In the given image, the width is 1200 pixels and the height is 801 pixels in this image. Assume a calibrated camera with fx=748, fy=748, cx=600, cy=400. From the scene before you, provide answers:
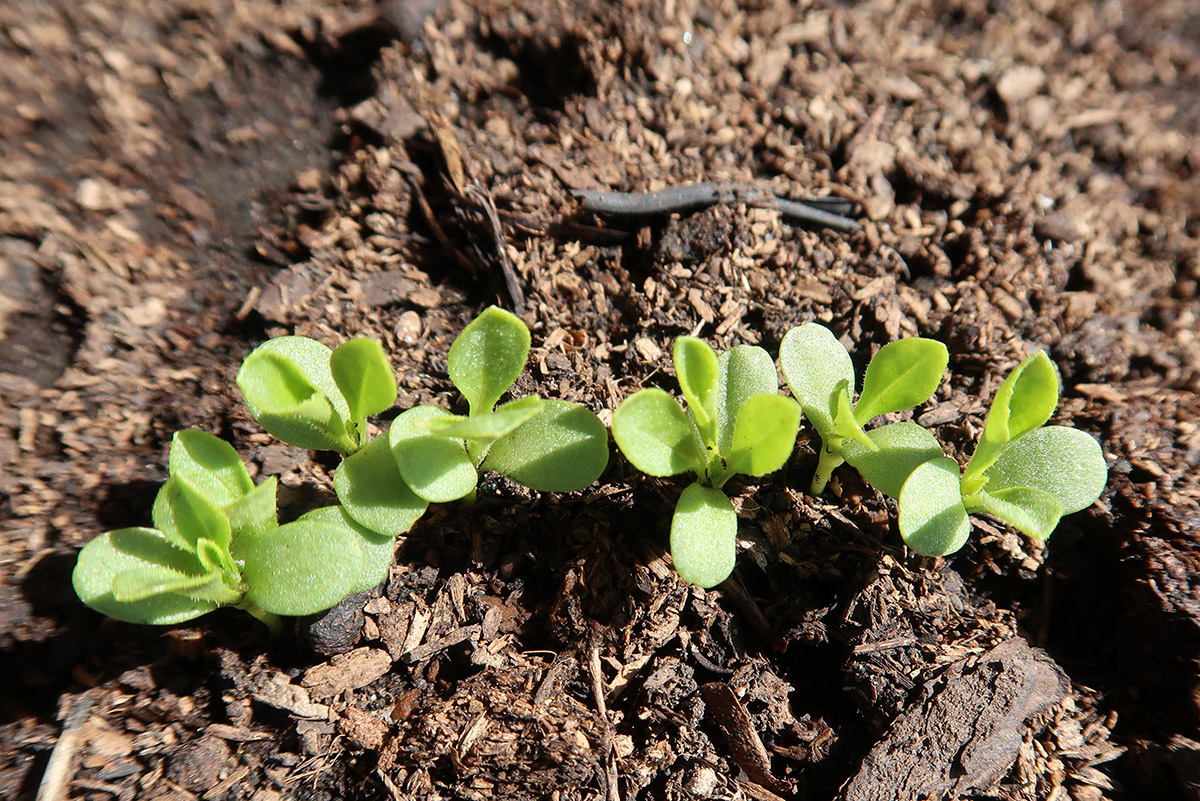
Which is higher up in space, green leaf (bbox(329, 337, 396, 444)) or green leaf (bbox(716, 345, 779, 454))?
green leaf (bbox(329, 337, 396, 444))

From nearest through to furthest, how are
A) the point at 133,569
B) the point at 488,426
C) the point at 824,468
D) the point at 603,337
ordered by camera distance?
the point at 488,426
the point at 133,569
the point at 824,468
the point at 603,337

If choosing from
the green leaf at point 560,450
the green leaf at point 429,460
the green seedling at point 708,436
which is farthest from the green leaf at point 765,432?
the green leaf at point 429,460

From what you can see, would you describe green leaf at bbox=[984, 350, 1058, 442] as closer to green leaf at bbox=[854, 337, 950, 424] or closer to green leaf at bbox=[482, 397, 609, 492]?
green leaf at bbox=[854, 337, 950, 424]

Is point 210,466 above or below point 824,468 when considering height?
above

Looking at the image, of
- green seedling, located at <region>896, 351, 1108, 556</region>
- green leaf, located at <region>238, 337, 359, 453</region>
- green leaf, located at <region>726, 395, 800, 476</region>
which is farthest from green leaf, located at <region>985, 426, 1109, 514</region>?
green leaf, located at <region>238, 337, 359, 453</region>

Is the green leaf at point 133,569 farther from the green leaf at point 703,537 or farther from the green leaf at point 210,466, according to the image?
the green leaf at point 703,537

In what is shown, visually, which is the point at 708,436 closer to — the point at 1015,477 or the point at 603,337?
the point at 603,337

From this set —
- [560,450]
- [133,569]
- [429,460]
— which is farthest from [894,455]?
[133,569]

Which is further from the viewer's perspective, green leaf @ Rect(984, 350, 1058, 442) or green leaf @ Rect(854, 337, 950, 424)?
green leaf @ Rect(854, 337, 950, 424)
